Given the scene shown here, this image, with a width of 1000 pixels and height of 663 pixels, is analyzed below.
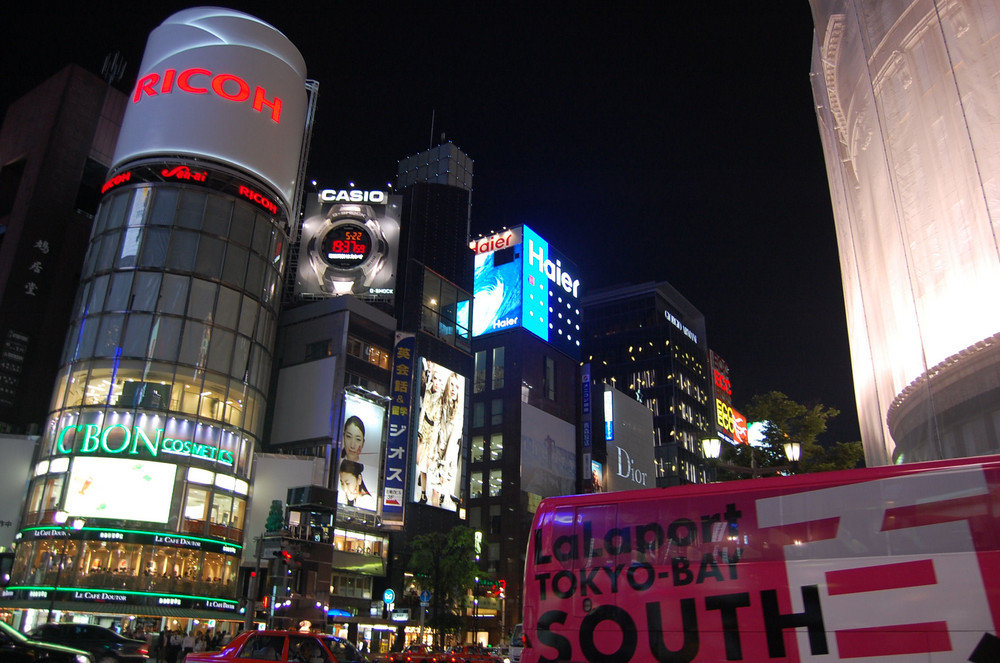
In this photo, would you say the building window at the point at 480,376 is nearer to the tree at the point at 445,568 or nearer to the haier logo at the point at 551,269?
the haier logo at the point at 551,269

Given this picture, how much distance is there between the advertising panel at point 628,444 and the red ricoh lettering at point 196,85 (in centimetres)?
6390

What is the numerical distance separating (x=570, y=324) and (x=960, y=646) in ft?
300

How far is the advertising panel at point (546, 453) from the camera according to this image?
275 feet

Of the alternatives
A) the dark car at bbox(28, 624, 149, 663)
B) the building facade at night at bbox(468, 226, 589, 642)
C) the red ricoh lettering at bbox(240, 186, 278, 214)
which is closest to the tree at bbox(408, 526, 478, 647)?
the building facade at night at bbox(468, 226, 589, 642)

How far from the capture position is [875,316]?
1033 inches

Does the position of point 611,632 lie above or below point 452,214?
below

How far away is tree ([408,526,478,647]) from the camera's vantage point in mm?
53469

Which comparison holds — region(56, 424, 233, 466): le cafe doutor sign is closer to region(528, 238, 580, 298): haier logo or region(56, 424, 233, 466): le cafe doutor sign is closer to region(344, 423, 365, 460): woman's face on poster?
region(344, 423, 365, 460): woman's face on poster

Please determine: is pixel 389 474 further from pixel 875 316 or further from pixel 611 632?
pixel 611 632

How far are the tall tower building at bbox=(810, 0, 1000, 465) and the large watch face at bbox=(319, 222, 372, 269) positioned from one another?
42.2 m

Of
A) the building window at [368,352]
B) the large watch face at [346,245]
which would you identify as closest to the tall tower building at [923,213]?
the building window at [368,352]

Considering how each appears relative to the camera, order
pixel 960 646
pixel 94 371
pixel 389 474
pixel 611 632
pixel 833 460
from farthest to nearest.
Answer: pixel 389 474 < pixel 94 371 < pixel 833 460 < pixel 611 632 < pixel 960 646

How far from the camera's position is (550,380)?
9281cm

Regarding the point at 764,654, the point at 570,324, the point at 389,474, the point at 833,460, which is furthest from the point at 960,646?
the point at 570,324
